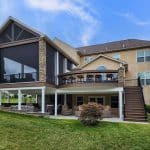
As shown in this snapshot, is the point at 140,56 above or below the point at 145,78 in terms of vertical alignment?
above

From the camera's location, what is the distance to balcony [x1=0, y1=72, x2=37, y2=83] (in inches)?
919

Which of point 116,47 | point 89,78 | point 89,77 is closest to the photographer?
point 89,78

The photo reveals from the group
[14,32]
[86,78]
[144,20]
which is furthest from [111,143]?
[144,20]

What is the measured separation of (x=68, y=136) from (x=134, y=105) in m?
9.28

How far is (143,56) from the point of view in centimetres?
3269

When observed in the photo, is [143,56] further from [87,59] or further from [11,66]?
[11,66]

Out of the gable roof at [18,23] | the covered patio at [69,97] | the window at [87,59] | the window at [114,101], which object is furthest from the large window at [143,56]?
the gable roof at [18,23]

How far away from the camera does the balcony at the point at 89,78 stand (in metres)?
22.9

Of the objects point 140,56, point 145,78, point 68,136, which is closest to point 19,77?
point 68,136

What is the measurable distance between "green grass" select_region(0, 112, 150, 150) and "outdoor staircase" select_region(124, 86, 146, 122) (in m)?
3.15

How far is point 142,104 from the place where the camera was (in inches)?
854

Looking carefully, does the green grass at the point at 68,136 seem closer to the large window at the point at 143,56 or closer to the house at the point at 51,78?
the house at the point at 51,78

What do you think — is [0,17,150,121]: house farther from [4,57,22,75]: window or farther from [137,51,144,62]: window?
[137,51,144,62]: window

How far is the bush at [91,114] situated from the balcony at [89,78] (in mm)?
5549
